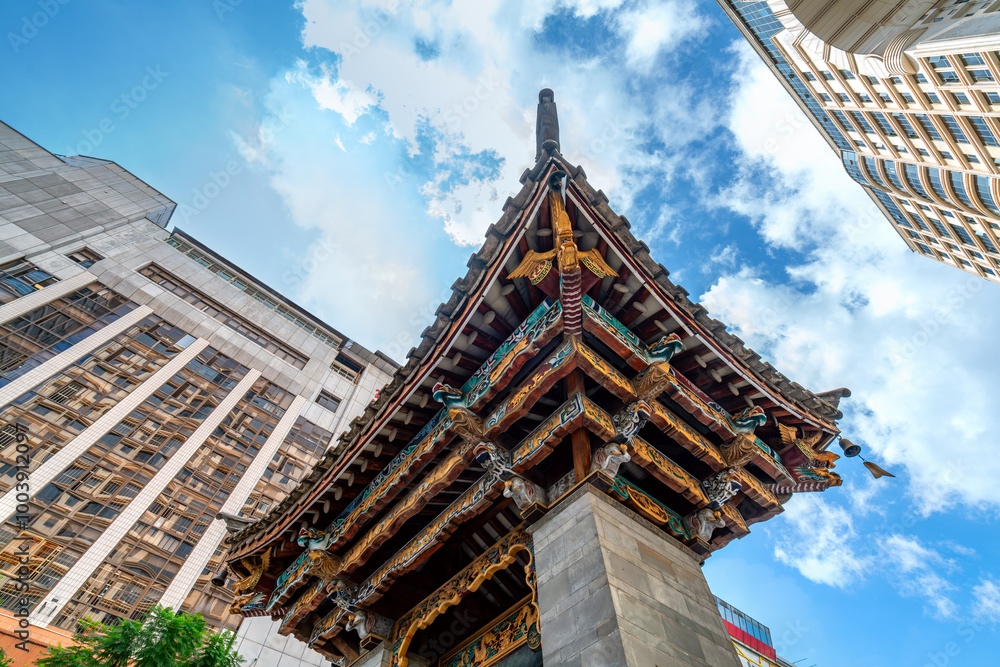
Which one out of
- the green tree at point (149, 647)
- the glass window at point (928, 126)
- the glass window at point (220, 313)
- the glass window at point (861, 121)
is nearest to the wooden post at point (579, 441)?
the green tree at point (149, 647)

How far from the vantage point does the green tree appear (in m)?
10.4

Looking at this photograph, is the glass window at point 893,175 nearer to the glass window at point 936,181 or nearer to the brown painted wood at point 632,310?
the glass window at point 936,181

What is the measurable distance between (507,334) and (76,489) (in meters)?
32.6

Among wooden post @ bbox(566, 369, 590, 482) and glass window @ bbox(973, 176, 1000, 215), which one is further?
glass window @ bbox(973, 176, 1000, 215)

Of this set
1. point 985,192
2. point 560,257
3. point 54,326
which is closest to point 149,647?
point 560,257

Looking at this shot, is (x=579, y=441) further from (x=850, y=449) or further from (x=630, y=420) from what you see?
(x=850, y=449)

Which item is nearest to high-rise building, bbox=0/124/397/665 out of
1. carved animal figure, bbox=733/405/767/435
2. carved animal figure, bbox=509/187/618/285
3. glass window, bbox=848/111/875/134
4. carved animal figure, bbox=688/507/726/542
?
carved animal figure, bbox=509/187/618/285

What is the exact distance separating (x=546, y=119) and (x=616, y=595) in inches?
372

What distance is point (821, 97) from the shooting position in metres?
48.1

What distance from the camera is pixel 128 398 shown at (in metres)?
34.9

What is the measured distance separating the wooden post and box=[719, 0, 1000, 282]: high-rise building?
919 inches

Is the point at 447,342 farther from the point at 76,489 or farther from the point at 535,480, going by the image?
the point at 76,489

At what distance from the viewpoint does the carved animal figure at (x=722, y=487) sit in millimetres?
8883

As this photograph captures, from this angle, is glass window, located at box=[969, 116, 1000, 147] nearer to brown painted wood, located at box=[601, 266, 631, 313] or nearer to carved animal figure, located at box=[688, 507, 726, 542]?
brown painted wood, located at box=[601, 266, 631, 313]
